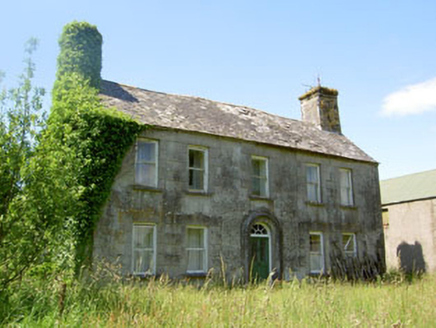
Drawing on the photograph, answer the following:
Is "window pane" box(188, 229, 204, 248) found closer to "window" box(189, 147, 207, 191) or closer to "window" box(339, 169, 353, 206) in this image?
"window" box(189, 147, 207, 191)

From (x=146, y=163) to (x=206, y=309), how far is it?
33.0 ft

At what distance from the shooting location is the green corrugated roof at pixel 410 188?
2549 cm

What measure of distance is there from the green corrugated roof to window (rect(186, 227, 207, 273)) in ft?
49.2

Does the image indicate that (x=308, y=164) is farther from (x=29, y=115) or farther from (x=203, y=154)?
(x=29, y=115)

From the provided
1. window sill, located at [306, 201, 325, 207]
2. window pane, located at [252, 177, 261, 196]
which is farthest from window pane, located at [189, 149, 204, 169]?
window sill, located at [306, 201, 325, 207]

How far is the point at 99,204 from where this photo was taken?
13.8m

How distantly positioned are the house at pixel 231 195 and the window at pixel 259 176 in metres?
0.04

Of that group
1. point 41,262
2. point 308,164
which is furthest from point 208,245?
point 41,262

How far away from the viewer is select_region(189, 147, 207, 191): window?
16594 millimetres

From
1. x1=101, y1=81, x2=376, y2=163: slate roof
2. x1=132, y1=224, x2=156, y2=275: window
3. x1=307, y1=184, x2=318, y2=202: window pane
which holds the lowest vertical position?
x1=132, y1=224, x2=156, y2=275: window

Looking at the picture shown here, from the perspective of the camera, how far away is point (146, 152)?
1566 centimetres

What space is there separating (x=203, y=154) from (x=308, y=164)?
559 centimetres

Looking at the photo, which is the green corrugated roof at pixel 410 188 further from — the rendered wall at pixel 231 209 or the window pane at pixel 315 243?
the window pane at pixel 315 243

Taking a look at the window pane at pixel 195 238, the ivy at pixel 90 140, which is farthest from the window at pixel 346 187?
the ivy at pixel 90 140
